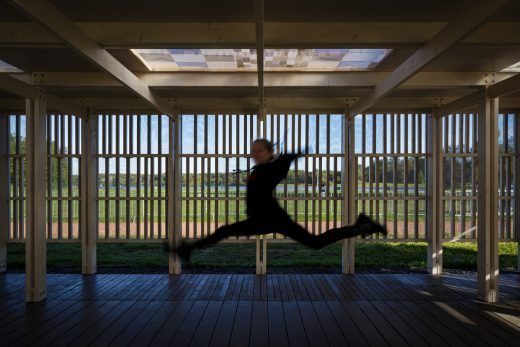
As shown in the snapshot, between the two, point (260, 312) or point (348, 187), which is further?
point (348, 187)

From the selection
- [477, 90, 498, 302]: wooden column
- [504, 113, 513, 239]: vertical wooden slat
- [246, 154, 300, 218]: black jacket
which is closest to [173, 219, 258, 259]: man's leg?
[246, 154, 300, 218]: black jacket

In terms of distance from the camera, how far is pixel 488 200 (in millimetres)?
6738

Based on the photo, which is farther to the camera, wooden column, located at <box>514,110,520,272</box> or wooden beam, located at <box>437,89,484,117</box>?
wooden column, located at <box>514,110,520,272</box>

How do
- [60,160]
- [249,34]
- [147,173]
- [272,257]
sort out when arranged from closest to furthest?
[249,34]
[147,173]
[60,160]
[272,257]

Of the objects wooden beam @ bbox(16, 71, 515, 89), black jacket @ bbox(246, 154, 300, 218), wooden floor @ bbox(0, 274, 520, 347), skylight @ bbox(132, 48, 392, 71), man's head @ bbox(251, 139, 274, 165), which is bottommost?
wooden floor @ bbox(0, 274, 520, 347)

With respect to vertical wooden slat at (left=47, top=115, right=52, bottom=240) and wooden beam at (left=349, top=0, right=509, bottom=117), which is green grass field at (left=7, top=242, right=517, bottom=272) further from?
wooden beam at (left=349, top=0, right=509, bottom=117)

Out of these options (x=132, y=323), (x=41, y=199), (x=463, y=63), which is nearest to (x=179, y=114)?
(x=41, y=199)

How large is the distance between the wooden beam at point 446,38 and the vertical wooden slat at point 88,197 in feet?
18.9

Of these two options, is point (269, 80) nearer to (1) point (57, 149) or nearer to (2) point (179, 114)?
(2) point (179, 114)

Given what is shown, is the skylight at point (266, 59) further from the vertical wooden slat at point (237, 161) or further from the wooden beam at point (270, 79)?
the vertical wooden slat at point (237, 161)

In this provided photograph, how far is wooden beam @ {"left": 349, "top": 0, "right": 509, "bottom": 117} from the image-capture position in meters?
3.76

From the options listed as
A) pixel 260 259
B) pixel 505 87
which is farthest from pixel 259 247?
pixel 505 87

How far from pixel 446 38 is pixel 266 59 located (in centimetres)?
276

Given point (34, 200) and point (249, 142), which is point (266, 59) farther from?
point (34, 200)
